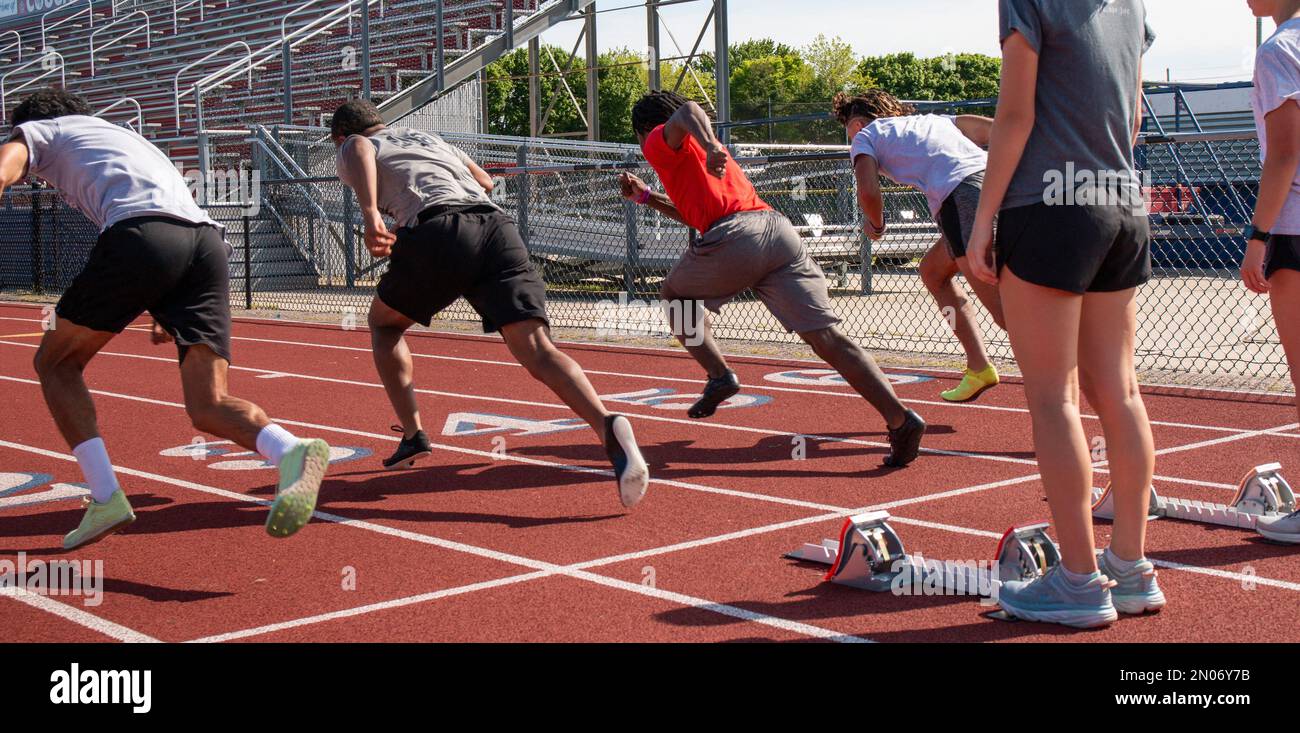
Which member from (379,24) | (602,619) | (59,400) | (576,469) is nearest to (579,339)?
(576,469)

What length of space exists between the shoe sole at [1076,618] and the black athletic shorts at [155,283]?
10.8 feet

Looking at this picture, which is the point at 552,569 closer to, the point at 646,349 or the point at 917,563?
the point at 917,563

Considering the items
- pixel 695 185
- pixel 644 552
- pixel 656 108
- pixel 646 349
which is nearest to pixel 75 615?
pixel 644 552

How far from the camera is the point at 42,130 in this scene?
5.33 m

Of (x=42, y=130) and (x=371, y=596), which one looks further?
(x=42, y=130)

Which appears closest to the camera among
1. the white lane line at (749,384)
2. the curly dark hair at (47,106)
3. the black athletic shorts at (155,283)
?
the black athletic shorts at (155,283)

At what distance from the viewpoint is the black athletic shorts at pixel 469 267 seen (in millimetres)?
6238

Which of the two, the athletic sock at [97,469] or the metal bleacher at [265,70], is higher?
the metal bleacher at [265,70]

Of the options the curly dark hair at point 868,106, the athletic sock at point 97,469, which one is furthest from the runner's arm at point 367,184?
the curly dark hair at point 868,106

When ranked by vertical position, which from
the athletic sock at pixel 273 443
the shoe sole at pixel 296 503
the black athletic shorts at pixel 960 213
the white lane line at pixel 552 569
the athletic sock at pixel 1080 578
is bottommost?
the white lane line at pixel 552 569

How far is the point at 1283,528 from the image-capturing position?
16.5ft

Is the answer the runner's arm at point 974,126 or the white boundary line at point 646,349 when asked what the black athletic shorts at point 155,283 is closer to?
the runner's arm at point 974,126
